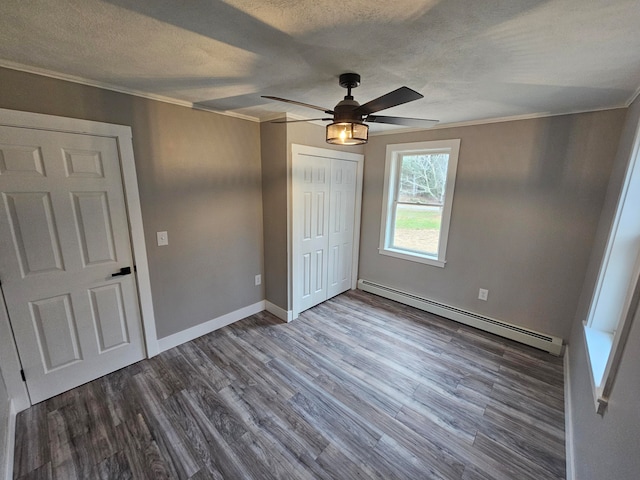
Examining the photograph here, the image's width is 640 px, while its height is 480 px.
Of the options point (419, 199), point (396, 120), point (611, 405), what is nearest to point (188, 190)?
point (396, 120)

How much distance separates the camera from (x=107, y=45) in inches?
53.9

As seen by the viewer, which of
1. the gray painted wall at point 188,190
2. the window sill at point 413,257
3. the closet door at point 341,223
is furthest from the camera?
the closet door at point 341,223

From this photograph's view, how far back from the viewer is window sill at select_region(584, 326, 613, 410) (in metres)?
1.33

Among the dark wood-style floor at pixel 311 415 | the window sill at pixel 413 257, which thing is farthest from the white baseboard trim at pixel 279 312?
the window sill at pixel 413 257

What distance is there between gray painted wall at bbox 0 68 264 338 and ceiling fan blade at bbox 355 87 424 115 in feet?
5.57

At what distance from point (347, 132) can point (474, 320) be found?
270 centimetres

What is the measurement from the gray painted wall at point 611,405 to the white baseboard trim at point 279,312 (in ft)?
8.09

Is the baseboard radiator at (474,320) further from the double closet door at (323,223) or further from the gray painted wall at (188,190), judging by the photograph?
the gray painted wall at (188,190)

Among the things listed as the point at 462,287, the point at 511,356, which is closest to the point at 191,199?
the point at 462,287

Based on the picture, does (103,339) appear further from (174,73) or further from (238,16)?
(238,16)

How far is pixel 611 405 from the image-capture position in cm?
115

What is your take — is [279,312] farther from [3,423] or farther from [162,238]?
[3,423]

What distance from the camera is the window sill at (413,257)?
3.24m

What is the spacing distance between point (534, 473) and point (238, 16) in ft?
9.31
